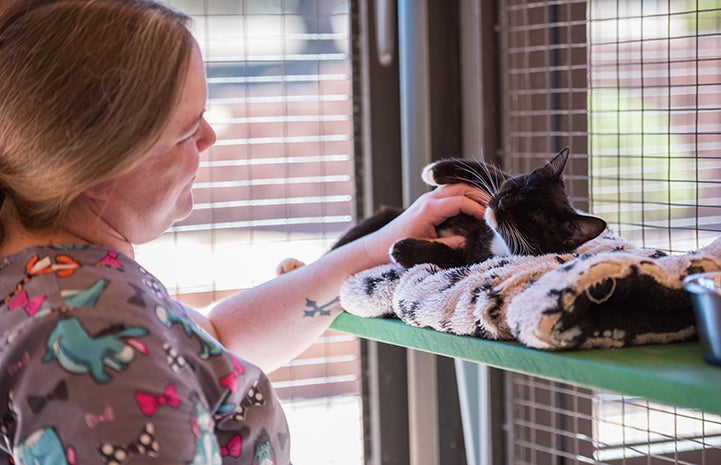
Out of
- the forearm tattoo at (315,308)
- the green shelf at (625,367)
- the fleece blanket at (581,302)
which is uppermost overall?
the fleece blanket at (581,302)

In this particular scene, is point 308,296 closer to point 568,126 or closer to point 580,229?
point 580,229

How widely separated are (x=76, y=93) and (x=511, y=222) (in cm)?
74

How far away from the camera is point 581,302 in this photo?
2.83 feet

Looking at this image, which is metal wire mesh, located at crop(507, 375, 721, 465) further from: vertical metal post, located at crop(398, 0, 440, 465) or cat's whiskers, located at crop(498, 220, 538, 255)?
cat's whiskers, located at crop(498, 220, 538, 255)

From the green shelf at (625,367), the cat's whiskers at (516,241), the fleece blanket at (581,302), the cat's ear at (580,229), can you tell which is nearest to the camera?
the green shelf at (625,367)

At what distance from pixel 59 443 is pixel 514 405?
1308 millimetres

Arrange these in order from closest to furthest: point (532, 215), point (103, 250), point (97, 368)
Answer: point (97, 368)
point (103, 250)
point (532, 215)

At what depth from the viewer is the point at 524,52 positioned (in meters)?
1.86

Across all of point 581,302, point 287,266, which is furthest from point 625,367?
point 287,266

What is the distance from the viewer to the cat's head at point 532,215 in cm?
136

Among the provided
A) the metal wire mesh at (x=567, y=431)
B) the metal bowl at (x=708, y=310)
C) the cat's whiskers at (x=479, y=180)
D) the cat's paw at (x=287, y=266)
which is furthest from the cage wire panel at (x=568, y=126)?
the metal bowl at (x=708, y=310)

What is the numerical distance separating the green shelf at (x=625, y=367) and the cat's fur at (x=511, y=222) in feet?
1.09

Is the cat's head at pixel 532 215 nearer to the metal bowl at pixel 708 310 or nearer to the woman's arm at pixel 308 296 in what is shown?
the woman's arm at pixel 308 296

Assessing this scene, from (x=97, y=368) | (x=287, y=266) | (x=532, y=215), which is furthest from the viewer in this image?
(x=287, y=266)
